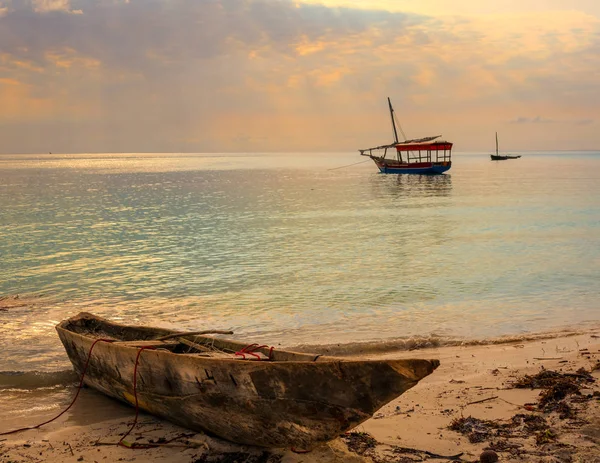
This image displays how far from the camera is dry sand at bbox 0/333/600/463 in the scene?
17.9 feet

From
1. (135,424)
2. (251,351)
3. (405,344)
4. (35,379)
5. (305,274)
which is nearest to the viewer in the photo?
(251,351)

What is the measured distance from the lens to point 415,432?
5973mm

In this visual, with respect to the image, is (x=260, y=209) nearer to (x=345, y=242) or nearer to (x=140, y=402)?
(x=345, y=242)

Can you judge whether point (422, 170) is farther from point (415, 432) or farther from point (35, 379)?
point (415, 432)

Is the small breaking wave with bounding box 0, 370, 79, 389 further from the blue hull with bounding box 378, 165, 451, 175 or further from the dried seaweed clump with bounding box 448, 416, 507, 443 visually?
the blue hull with bounding box 378, 165, 451, 175

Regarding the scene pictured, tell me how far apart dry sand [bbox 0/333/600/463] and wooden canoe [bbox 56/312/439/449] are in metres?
0.24

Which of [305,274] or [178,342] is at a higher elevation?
[178,342]

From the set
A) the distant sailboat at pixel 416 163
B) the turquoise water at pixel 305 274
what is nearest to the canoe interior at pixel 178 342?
the turquoise water at pixel 305 274

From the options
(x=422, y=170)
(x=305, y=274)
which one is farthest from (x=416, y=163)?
(x=305, y=274)

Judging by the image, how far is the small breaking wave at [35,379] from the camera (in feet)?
28.1

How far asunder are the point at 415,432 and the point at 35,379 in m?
6.13

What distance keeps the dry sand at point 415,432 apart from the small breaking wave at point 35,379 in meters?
0.87

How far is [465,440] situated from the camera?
567 cm

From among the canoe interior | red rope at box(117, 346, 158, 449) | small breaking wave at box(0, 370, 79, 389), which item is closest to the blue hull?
the canoe interior
